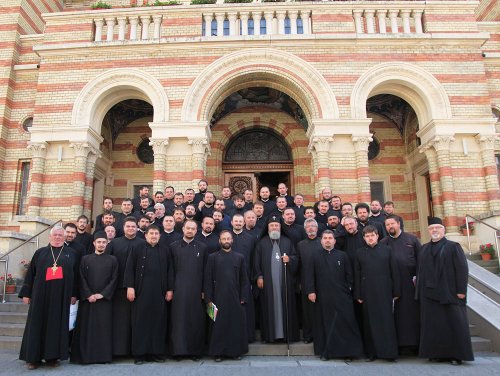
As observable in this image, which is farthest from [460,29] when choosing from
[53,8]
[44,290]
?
[53,8]

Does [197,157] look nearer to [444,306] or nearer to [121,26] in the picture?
[121,26]

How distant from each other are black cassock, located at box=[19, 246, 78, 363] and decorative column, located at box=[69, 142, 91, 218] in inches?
238

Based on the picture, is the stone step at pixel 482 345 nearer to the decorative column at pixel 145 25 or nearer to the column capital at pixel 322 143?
the column capital at pixel 322 143

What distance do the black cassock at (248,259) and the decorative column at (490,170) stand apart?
8274 millimetres

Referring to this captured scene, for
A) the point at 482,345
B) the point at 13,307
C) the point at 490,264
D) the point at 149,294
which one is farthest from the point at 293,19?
the point at 13,307

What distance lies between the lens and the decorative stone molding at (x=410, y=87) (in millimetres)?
11281

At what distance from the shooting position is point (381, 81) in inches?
454

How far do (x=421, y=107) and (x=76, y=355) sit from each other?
11.5 m

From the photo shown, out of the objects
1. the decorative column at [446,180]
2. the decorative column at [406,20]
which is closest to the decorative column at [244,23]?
the decorative column at [406,20]

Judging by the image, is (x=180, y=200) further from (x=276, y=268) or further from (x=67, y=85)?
(x=67, y=85)

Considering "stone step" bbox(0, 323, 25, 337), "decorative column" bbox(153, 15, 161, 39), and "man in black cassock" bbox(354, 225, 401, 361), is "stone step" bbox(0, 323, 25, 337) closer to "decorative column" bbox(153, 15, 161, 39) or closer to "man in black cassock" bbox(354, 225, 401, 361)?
"man in black cassock" bbox(354, 225, 401, 361)

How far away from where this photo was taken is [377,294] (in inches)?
206

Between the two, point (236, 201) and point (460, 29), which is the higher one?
point (460, 29)

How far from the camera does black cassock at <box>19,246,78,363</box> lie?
4832 millimetres
